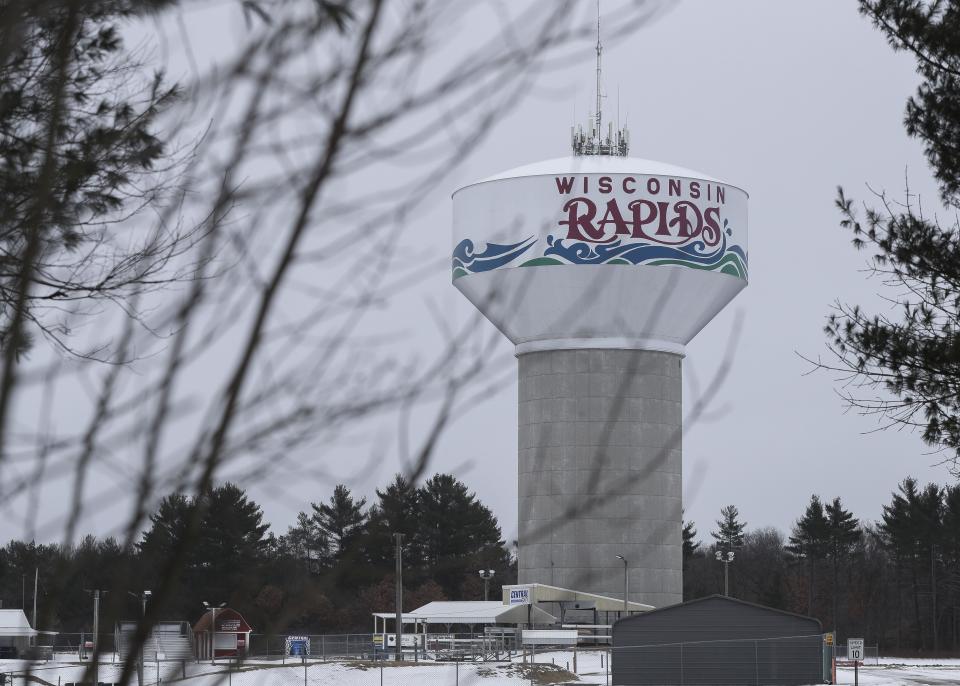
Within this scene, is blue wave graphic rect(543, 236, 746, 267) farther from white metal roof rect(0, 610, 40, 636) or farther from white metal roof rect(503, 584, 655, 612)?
white metal roof rect(0, 610, 40, 636)

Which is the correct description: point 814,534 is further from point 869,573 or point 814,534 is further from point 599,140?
point 599,140

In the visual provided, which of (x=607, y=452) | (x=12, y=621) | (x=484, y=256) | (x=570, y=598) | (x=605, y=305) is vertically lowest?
(x=12, y=621)

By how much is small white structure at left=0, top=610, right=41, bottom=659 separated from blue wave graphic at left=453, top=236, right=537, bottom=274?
2119cm

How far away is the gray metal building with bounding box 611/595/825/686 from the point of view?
42.6 m

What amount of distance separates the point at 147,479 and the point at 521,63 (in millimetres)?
1252

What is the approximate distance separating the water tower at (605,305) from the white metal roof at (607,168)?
78 mm

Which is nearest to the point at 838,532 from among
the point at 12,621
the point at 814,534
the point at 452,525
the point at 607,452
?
the point at 814,534

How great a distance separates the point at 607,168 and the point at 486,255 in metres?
5.37

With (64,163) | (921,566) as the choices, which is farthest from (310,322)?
(921,566)

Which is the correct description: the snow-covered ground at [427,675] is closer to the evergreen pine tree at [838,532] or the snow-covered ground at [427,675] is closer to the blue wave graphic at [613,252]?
the blue wave graphic at [613,252]

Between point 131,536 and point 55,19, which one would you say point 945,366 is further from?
point 131,536

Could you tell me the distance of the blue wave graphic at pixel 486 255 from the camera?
53.0 m

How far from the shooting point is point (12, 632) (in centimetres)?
6028

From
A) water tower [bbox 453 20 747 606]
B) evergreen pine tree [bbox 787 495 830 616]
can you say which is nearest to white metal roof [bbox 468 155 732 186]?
water tower [bbox 453 20 747 606]
